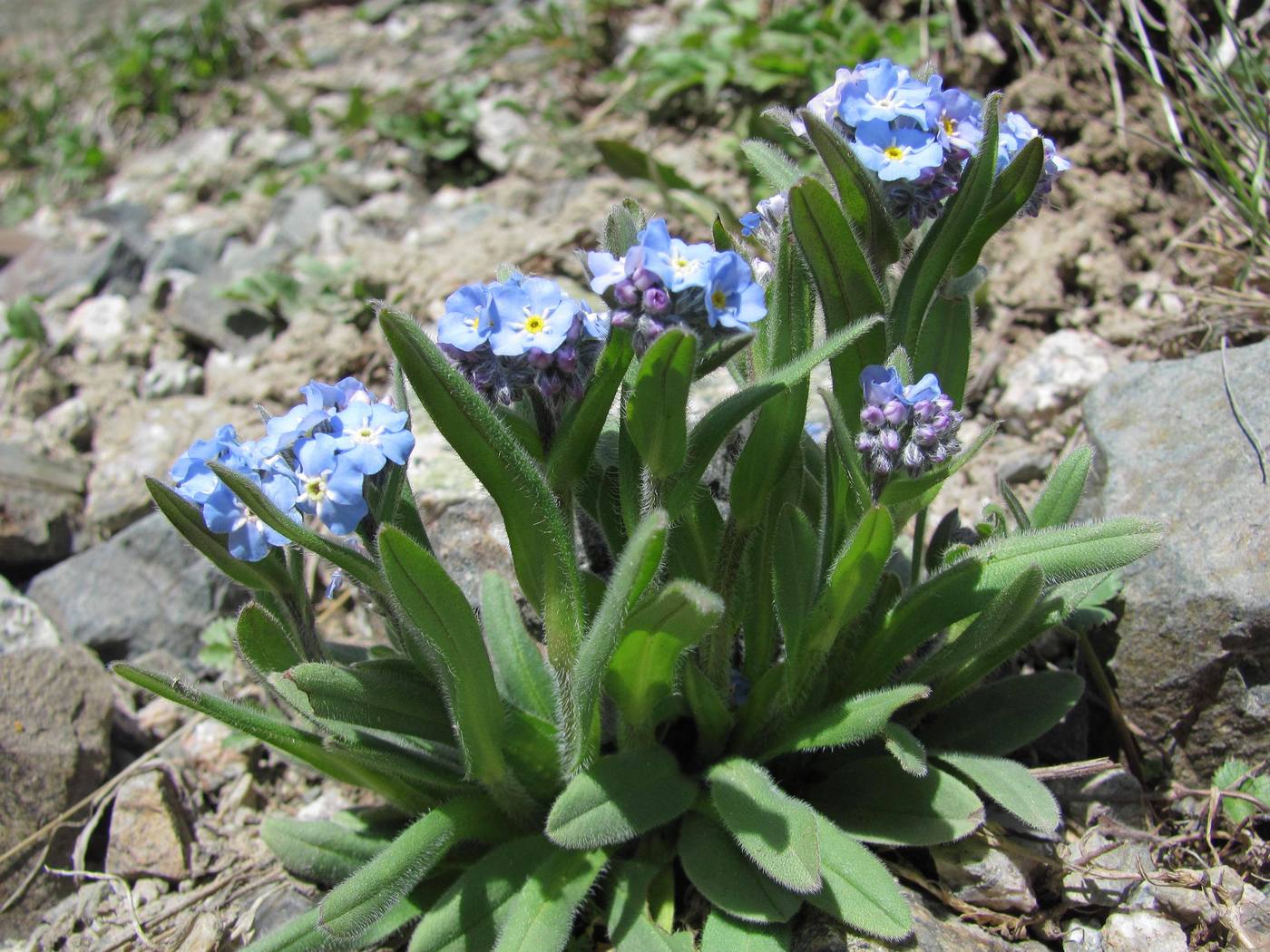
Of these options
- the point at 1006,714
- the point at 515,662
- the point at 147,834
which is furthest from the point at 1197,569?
the point at 147,834

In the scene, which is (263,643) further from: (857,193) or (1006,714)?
(1006,714)

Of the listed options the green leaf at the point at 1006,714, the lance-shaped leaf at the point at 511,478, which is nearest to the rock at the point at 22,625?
the lance-shaped leaf at the point at 511,478

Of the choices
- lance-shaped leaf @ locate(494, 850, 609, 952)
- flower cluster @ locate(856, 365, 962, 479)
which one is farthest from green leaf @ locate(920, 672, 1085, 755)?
lance-shaped leaf @ locate(494, 850, 609, 952)

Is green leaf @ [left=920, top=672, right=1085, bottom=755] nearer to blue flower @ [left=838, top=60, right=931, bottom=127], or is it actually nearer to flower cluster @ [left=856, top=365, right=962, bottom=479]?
flower cluster @ [left=856, top=365, right=962, bottom=479]

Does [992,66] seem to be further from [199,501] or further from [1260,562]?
[199,501]

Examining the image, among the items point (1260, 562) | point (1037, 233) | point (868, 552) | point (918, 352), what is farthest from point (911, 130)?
point (1037, 233)

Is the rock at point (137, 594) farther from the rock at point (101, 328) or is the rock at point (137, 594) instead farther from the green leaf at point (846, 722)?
the green leaf at point (846, 722)
